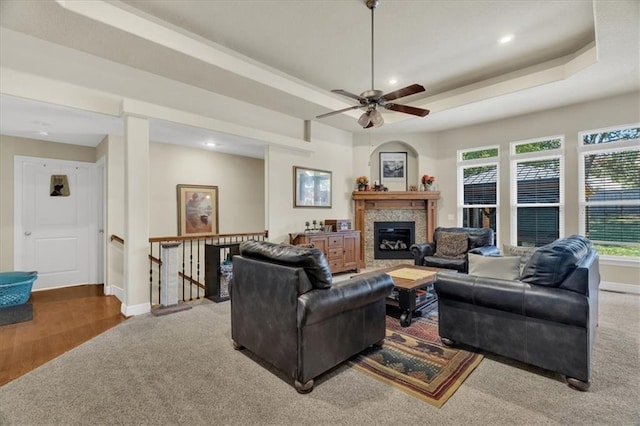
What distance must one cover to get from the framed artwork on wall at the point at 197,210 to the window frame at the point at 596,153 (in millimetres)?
6849

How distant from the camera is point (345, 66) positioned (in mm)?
4430

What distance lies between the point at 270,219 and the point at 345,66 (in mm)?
2773

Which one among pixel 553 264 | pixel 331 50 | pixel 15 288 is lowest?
pixel 15 288

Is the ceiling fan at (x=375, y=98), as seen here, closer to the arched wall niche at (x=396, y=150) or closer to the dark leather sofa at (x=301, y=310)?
the dark leather sofa at (x=301, y=310)

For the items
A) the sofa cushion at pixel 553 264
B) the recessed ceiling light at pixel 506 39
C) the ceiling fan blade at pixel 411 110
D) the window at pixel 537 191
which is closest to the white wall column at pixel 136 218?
the ceiling fan blade at pixel 411 110

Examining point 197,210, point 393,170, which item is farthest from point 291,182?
point 393,170

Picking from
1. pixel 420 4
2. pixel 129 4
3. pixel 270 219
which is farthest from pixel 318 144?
pixel 129 4

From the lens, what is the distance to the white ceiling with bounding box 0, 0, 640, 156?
305cm

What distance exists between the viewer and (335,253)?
19.0 feet

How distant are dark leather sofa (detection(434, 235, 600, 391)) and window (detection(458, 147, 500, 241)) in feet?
12.5

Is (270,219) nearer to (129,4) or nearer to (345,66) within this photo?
(345,66)

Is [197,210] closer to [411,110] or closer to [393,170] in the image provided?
[393,170]

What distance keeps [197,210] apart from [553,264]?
589 centimetres

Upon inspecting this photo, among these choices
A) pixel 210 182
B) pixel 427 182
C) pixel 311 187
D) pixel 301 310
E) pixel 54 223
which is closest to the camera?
pixel 301 310
